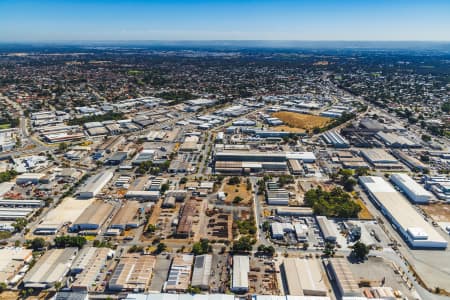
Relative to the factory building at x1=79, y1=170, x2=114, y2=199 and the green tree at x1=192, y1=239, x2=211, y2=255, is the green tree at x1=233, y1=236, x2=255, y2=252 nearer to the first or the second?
the green tree at x1=192, y1=239, x2=211, y2=255

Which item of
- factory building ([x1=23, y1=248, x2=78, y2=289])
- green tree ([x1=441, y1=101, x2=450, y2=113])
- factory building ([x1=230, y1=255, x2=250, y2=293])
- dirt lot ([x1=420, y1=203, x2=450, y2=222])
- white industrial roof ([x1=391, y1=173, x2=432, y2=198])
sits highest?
green tree ([x1=441, y1=101, x2=450, y2=113])

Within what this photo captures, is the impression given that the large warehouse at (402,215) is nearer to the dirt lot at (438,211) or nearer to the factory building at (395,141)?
the dirt lot at (438,211)

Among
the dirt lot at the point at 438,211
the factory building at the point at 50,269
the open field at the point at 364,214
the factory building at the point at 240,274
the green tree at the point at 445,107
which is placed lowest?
the dirt lot at the point at 438,211

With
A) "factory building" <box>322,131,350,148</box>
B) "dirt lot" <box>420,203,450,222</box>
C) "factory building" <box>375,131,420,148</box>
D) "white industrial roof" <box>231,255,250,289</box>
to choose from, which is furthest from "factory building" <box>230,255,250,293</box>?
"factory building" <box>375,131,420,148</box>

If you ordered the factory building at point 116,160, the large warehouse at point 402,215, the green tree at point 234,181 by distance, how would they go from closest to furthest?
the large warehouse at point 402,215 < the green tree at point 234,181 < the factory building at point 116,160

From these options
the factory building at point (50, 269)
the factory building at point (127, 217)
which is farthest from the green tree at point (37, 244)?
the factory building at point (127, 217)

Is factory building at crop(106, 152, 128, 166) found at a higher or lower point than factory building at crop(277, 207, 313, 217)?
higher

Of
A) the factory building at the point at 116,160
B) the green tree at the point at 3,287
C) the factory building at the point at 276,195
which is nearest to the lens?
the green tree at the point at 3,287
